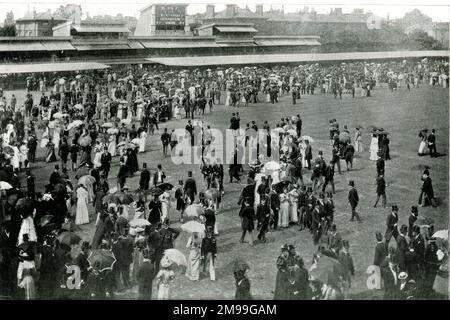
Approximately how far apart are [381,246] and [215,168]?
6702 mm

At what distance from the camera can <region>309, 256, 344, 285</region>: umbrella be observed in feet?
27.4

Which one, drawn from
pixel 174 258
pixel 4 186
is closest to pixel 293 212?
pixel 174 258

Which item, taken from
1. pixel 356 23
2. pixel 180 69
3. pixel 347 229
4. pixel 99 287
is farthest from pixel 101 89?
pixel 356 23

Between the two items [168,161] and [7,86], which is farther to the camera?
[7,86]

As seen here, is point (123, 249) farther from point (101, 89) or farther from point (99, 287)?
point (101, 89)

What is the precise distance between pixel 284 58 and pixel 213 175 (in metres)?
37.1

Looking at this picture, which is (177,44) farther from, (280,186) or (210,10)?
(280,186)

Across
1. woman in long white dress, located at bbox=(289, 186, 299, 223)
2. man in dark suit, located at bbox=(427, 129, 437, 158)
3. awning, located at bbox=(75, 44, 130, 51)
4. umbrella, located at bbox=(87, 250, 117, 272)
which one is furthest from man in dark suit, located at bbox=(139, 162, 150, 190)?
awning, located at bbox=(75, 44, 130, 51)

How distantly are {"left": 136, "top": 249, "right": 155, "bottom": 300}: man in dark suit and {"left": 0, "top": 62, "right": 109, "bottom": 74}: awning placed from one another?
2951 centimetres

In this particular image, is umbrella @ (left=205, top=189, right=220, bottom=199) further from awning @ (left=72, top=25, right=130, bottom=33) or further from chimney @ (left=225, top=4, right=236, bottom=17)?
chimney @ (left=225, top=4, right=236, bottom=17)

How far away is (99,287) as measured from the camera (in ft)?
28.7

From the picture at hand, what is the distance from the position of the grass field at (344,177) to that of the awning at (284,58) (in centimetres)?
1162

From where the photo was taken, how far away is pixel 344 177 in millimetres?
18047

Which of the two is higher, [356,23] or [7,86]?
[356,23]
